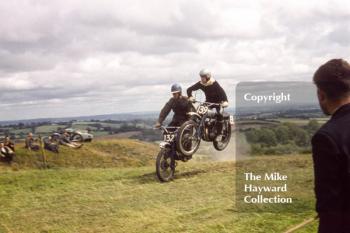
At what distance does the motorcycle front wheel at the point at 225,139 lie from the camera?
9406mm

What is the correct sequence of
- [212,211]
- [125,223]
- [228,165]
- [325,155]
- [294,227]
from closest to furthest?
[325,155], [294,227], [125,223], [212,211], [228,165]

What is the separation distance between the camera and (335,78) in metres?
2.80

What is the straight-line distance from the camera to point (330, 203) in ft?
8.85

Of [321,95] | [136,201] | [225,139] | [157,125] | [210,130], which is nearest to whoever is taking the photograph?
[321,95]

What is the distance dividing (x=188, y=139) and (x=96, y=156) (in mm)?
2876

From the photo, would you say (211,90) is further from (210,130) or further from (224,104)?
(210,130)

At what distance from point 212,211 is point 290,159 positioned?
8.66 ft

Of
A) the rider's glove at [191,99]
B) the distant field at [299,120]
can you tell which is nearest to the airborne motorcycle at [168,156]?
the rider's glove at [191,99]

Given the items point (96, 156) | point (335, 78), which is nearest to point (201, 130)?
point (96, 156)

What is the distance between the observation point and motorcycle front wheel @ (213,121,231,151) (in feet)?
30.9

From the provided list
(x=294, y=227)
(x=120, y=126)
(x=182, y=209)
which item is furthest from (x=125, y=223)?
(x=120, y=126)

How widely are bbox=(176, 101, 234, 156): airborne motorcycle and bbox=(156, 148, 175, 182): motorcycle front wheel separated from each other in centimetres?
31

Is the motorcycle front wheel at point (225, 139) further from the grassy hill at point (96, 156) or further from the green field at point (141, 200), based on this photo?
the grassy hill at point (96, 156)

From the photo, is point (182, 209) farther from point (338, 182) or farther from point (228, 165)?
point (338, 182)
